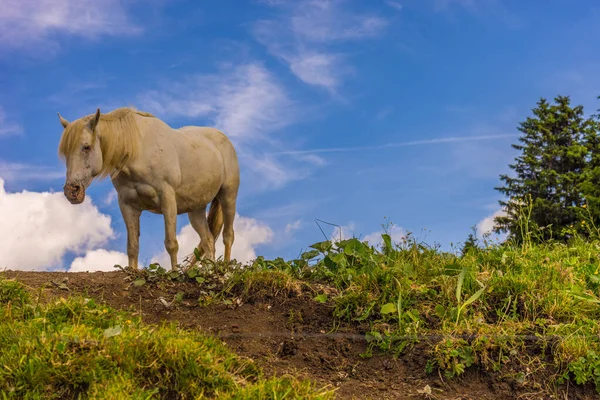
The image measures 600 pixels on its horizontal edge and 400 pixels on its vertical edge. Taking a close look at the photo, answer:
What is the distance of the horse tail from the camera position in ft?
33.4

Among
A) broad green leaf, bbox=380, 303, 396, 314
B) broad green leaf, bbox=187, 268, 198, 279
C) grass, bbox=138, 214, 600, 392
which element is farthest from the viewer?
broad green leaf, bbox=187, 268, 198, 279

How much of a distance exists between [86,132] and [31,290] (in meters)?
2.43

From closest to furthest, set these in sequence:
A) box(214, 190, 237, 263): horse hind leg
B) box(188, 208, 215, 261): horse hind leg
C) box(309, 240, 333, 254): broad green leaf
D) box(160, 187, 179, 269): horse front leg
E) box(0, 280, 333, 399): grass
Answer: box(0, 280, 333, 399): grass → box(309, 240, 333, 254): broad green leaf → box(160, 187, 179, 269): horse front leg → box(188, 208, 215, 261): horse hind leg → box(214, 190, 237, 263): horse hind leg

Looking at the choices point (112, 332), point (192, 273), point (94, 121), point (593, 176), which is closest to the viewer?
point (112, 332)

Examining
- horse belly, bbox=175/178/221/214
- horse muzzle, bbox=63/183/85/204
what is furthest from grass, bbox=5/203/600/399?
horse belly, bbox=175/178/221/214

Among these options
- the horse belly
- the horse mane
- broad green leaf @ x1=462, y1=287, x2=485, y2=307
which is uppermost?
the horse mane

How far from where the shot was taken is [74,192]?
7.77 m

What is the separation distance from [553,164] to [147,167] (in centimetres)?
2679

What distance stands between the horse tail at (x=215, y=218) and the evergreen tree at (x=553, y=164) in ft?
60.7

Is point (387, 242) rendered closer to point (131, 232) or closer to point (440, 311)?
point (440, 311)

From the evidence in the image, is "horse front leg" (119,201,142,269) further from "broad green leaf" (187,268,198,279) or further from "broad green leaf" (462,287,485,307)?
"broad green leaf" (462,287,485,307)

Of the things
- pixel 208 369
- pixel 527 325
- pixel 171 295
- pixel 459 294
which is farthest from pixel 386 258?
pixel 208 369

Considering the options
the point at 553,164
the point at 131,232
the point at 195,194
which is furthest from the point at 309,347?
the point at 553,164

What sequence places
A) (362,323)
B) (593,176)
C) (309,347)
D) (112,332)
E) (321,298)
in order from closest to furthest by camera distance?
(112,332) → (309,347) → (362,323) → (321,298) → (593,176)
